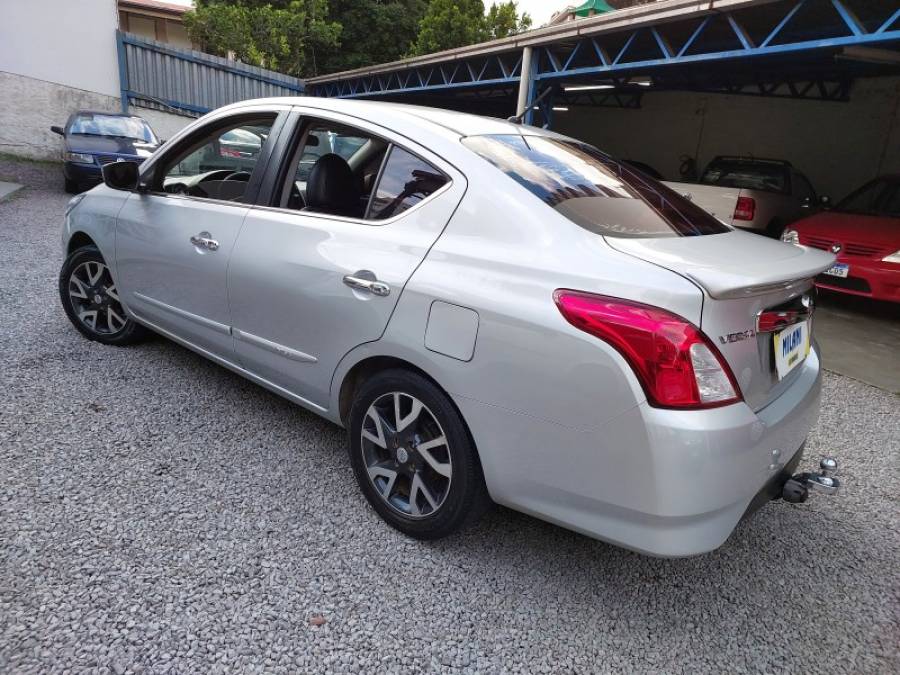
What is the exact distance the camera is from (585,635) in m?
1.94

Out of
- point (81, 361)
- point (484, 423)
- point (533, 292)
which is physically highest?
point (533, 292)

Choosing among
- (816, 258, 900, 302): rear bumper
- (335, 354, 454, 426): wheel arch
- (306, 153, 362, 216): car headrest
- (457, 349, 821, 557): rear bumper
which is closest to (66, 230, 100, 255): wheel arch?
(306, 153, 362, 216): car headrest

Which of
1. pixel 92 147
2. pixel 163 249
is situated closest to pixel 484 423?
pixel 163 249

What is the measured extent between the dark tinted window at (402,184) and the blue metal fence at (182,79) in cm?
1613

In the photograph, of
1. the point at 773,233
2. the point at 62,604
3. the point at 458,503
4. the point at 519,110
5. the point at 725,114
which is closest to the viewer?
the point at 62,604

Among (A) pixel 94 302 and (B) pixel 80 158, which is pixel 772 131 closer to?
(B) pixel 80 158

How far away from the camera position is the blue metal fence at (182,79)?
15.6 metres

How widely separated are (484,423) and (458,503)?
34cm

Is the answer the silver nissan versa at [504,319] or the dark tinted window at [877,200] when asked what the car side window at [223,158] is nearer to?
the silver nissan versa at [504,319]

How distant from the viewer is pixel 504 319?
1876mm

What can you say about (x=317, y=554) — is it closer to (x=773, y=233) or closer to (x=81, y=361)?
(x=81, y=361)

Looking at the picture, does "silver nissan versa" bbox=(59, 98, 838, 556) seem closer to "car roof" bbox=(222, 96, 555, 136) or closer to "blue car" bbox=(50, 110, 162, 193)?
"car roof" bbox=(222, 96, 555, 136)

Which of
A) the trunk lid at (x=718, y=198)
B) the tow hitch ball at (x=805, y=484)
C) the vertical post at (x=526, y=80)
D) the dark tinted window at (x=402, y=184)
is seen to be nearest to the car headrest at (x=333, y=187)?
the dark tinted window at (x=402, y=184)

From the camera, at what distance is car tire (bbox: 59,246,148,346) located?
3754 mm
